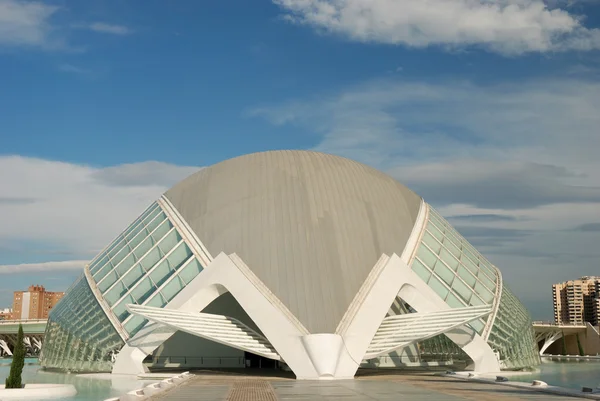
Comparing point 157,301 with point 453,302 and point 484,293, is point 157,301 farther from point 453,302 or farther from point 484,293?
point 484,293

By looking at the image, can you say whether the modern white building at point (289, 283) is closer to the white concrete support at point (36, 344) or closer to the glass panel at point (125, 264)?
the glass panel at point (125, 264)

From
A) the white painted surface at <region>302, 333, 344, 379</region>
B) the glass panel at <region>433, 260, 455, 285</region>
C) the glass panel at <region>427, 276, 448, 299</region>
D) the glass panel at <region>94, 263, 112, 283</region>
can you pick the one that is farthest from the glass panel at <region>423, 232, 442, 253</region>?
the glass panel at <region>94, 263, 112, 283</region>

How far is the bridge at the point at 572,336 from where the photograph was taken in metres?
73.6

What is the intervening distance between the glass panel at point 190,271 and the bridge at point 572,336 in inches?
2108

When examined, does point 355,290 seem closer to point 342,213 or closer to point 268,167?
point 342,213

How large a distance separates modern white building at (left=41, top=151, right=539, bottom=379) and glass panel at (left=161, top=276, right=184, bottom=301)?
5 centimetres

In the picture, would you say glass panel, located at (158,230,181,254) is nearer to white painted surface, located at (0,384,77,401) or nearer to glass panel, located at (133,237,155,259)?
glass panel, located at (133,237,155,259)

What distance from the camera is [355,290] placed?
27281 mm

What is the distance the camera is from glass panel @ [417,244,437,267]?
3141 cm

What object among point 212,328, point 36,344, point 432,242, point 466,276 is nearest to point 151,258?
point 212,328

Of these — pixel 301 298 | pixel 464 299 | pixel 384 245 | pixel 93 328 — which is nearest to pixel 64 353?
pixel 93 328

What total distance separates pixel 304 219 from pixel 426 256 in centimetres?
630

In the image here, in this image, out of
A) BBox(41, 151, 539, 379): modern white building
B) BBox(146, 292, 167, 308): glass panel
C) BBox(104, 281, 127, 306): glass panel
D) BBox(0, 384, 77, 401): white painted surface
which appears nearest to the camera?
BBox(0, 384, 77, 401): white painted surface

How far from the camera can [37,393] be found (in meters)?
19.2
